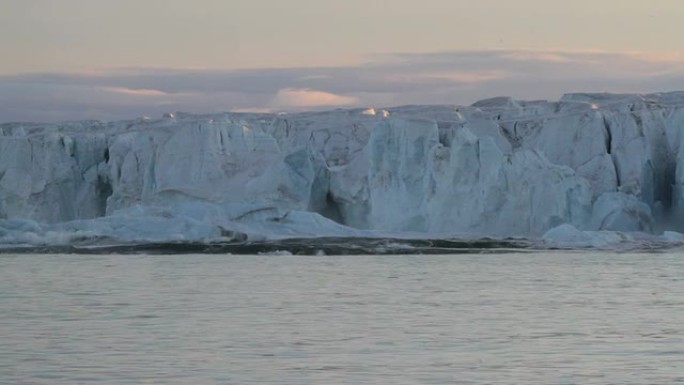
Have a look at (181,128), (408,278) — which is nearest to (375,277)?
(408,278)

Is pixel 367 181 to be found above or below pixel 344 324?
below

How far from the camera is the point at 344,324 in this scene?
57.0 ft

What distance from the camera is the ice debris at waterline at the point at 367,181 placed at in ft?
111

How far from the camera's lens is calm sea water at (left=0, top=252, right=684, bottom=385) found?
1332 centimetres

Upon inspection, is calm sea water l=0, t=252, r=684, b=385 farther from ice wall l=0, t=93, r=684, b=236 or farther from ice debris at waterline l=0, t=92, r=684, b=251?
ice wall l=0, t=93, r=684, b=236

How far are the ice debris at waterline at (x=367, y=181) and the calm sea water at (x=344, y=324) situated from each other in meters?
4.56

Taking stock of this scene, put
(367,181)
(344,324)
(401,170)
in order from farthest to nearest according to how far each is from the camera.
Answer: (367,181), (401,170), (344,324)

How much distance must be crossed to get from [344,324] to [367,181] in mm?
18858

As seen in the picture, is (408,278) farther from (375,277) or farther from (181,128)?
(181,128)

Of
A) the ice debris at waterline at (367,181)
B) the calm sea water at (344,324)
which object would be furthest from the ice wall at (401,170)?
the calm sea water at (344,324)

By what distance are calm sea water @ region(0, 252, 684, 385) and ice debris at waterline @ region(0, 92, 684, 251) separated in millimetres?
4559

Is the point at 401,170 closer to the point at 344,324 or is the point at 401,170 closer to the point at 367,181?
the point at 367,181

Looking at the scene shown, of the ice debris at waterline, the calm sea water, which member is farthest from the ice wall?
the calm sea water

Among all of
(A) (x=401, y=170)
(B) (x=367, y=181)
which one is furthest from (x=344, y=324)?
(B) (x=367, y=181)
